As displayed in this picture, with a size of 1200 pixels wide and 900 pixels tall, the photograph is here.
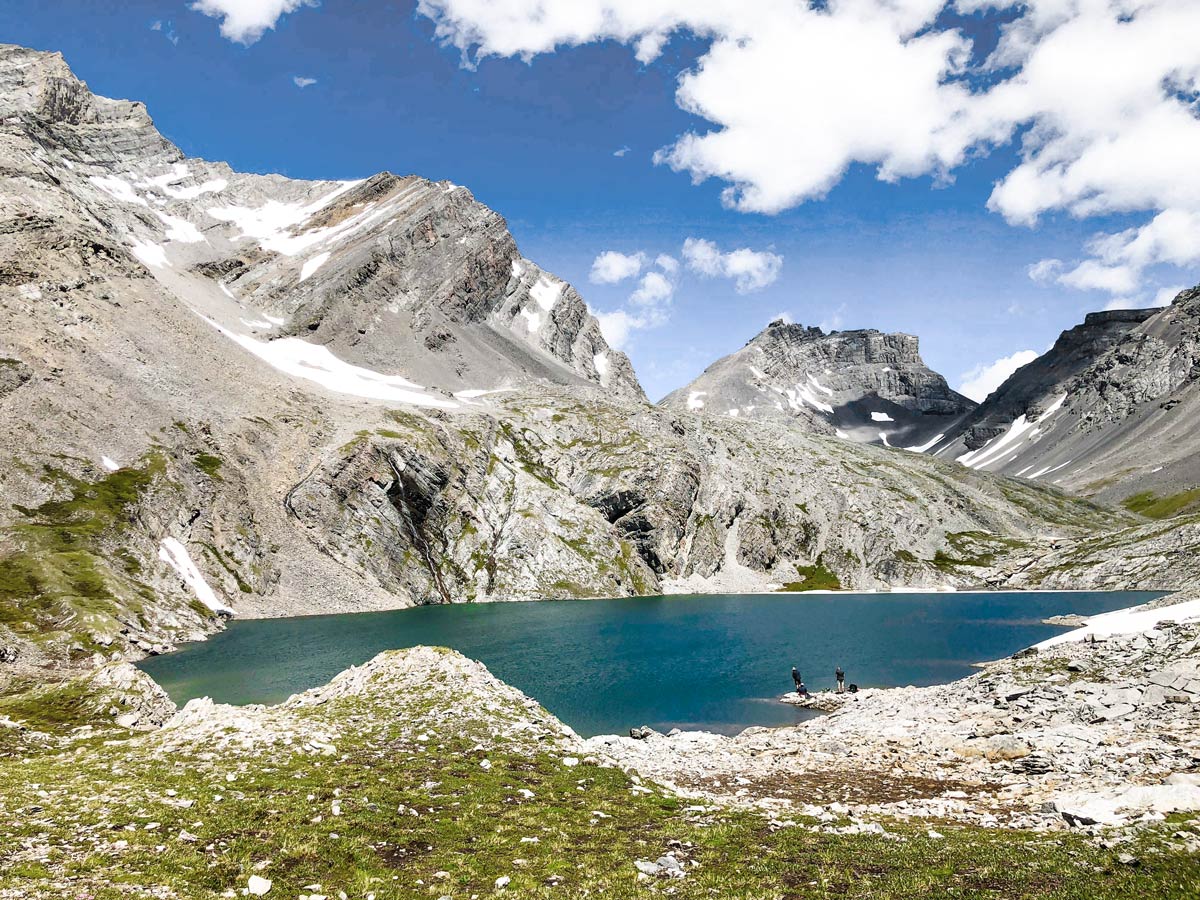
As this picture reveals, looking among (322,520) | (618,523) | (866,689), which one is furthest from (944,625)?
(322,520)

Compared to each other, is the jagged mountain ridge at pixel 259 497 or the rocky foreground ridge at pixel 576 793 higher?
the jagged mountain ridge at pixel 259 497

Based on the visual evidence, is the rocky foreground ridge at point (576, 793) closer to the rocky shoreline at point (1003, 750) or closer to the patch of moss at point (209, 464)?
the rocky shoreline at point (1003, 750)

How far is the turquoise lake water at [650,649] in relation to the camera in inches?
2240

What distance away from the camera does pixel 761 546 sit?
192 metres

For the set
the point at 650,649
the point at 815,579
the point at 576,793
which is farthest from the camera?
the point at 815,579

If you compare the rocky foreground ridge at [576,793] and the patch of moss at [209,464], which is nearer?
the rocky foreground ridge at [576,793]

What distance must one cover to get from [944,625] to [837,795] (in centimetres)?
9299

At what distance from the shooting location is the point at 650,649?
83.2 metres

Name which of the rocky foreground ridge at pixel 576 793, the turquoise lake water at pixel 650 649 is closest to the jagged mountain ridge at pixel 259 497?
the turquoise lake water at pixel 650 649

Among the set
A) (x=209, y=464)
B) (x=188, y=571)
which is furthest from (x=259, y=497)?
(x=188, y=571)

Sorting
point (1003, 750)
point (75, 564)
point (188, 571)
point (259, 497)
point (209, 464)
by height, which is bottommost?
point (1003, 750)

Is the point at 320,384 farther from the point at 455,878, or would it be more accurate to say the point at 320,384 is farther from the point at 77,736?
the point at 455,878

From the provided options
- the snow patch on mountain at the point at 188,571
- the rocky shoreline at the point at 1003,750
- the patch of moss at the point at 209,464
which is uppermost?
the patch of moss at the point at 209,464

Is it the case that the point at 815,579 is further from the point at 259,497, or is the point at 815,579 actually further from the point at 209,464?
the point at 209,464
